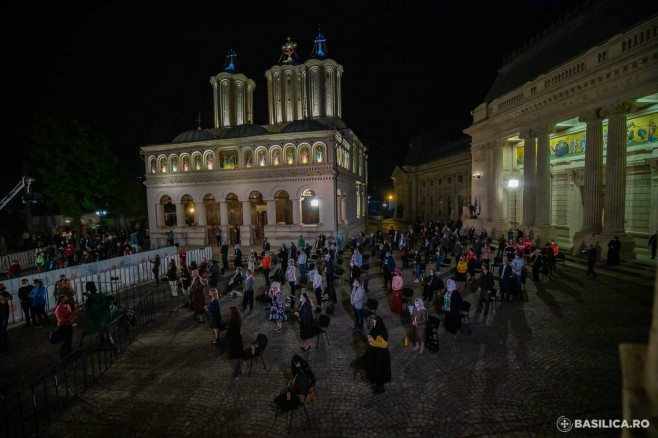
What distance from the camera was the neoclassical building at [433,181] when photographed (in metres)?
41.7

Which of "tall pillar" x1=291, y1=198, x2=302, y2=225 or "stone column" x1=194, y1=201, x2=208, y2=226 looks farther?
"stone column" x1=194, y1=201, x2=208, y2=226

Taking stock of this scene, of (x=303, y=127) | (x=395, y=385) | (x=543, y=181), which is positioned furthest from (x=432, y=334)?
(x=303, y=127)

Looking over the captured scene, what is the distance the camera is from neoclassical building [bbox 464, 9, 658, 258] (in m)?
16.4

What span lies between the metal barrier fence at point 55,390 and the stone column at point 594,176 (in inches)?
900

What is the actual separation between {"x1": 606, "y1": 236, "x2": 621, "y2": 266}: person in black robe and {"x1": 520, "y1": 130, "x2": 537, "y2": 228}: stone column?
7462 millimetres

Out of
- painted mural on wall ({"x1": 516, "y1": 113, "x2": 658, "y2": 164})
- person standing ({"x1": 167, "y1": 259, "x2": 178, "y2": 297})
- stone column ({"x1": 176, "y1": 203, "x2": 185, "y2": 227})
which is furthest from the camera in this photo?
stone column ({"x1": 176, "y1": 203, "x2": 185, "y2": 227})

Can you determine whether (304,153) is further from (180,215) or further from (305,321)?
(305,321)

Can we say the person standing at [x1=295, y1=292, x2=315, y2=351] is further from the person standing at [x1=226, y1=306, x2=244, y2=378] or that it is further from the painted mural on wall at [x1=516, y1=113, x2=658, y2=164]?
the painted mural on wall at [x1=516, y1=113, x2=658, y2=164]

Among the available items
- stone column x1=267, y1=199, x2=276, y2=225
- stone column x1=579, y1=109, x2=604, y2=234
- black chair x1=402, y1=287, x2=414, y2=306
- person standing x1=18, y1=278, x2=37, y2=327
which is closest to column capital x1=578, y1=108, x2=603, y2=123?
stone column x1=579, y1=109, x2=604, y2=234

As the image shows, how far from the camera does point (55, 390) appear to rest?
23.1 feet

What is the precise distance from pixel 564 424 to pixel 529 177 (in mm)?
22277

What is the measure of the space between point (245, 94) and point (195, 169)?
543 inches

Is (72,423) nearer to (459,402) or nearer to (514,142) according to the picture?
(459,402)

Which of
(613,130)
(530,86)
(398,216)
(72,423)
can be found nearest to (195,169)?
(72,423)
